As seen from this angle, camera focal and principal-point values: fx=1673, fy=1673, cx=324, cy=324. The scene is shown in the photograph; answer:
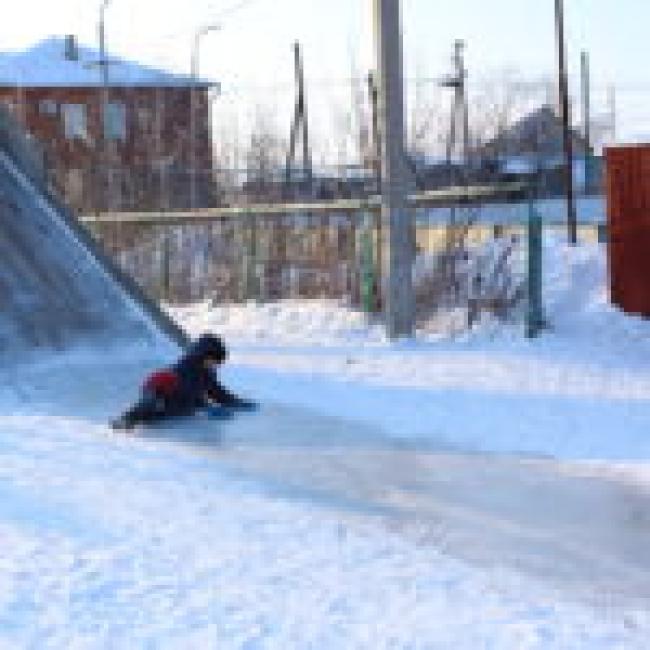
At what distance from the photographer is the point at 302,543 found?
712 centimetres

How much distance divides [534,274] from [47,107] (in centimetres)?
4705

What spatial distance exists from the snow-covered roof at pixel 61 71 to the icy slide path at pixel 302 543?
48689mm

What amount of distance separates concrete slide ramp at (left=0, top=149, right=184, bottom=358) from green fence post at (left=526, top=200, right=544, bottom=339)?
327cm

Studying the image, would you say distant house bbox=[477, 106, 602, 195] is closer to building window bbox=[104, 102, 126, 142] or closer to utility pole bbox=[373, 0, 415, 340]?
utility pole bbox=[373, 0, 415, 340]

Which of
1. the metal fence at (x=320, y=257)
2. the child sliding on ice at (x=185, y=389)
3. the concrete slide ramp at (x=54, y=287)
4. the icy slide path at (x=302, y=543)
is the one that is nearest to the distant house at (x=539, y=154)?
the metal fence at (x=320, y=257)

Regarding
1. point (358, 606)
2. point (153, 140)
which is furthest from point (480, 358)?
point (153, 140)

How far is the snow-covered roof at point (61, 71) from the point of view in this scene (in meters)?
58.8

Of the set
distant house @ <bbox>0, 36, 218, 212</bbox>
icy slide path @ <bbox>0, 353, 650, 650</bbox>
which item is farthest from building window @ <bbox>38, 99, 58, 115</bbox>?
icy slide path @ <bbox>0, 353, 650, 650</bbox>

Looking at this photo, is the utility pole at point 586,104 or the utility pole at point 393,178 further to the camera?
the utility pole at point 586,104

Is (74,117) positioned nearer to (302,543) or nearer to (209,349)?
(209,349)

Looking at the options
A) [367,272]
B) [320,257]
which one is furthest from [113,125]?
[367,272]

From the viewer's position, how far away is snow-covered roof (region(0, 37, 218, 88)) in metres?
58.8

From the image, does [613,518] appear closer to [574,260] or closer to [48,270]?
[48,270]

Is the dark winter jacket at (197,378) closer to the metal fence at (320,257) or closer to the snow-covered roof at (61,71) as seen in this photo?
the metal fence at (320,257)
